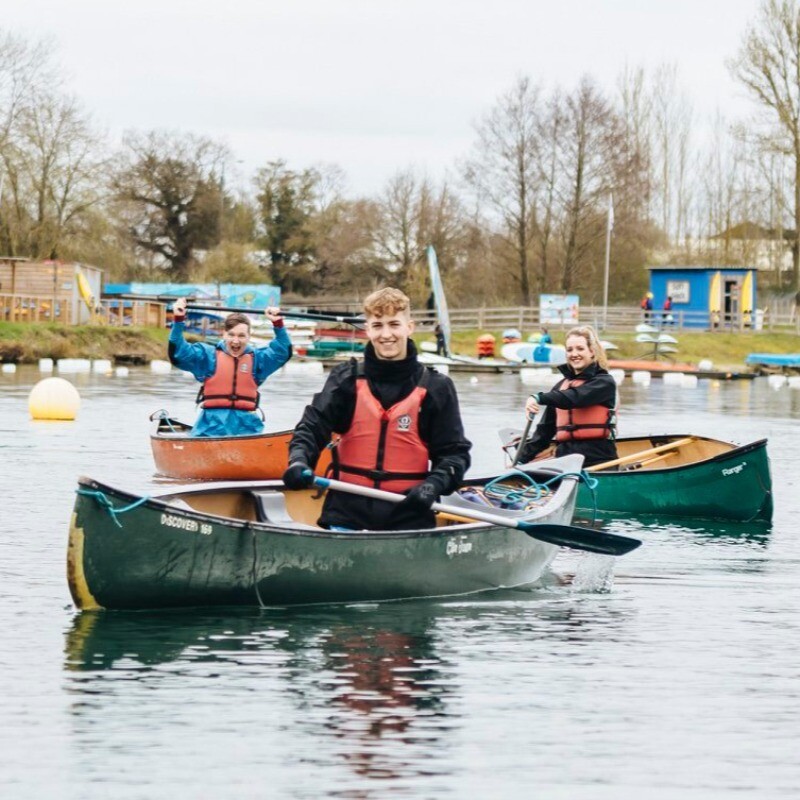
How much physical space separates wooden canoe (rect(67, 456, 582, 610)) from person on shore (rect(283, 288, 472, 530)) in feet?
0.93

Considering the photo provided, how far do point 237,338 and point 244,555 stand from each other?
17.0ft

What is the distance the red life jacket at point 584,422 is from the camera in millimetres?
11695

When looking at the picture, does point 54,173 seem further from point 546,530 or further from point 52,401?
point 546,530

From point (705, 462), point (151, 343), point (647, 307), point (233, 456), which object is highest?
point (647, 307)

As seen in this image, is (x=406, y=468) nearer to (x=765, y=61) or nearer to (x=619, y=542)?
(x=619, y=542)

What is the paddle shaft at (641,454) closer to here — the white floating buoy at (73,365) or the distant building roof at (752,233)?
the white floating buoy at (73,365)

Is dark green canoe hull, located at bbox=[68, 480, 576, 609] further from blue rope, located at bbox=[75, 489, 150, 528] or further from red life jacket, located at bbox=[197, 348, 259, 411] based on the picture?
red life jacket, located at bbox=[197, 348, 259, 411]

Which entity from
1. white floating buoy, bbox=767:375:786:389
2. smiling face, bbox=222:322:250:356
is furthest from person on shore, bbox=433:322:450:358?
smiling face, bbox=222:322:250:356

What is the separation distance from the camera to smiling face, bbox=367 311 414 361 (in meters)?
7.11

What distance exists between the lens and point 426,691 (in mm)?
6496

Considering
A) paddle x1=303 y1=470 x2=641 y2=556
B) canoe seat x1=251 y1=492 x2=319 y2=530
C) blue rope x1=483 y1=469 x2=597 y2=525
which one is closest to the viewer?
paddle x1=303 y1=470 x2=641 y2=556

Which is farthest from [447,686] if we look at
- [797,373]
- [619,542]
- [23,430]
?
[797,373]

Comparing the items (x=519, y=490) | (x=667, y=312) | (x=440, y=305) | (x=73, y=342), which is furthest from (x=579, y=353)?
(x=667, y=312)

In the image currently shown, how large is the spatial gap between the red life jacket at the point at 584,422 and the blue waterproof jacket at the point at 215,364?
2186mm
